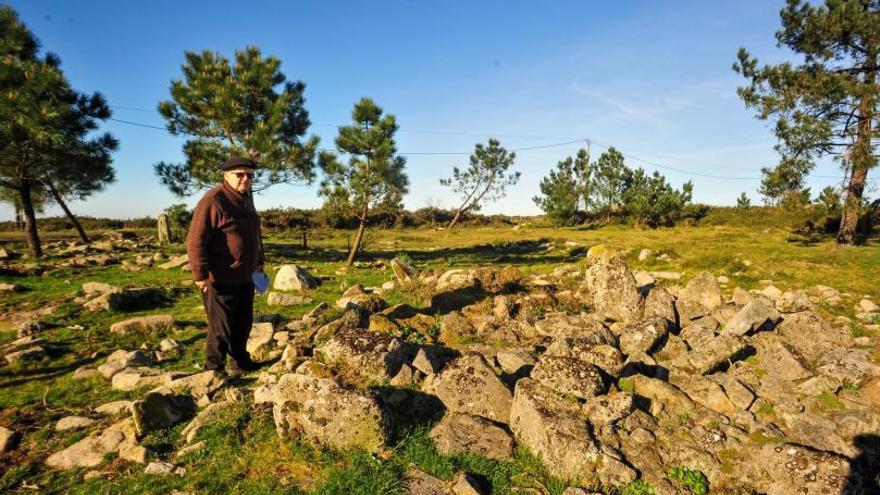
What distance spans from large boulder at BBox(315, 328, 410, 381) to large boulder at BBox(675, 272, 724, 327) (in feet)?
18.0

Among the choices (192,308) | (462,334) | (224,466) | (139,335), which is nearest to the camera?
(224,466)

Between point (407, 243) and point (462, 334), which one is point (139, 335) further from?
point (407, 243)

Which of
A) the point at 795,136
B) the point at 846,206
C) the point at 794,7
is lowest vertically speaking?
the point at 846,206

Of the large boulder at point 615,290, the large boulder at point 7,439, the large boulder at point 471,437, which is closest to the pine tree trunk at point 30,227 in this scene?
the large boulder at point 7,439

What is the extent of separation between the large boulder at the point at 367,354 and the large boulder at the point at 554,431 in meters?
1.64

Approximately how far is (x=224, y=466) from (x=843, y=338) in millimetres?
8716

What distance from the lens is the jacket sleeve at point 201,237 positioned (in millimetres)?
5301

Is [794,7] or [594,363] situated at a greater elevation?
[794,7]

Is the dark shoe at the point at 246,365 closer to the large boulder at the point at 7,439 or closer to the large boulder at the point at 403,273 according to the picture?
the large boulder at the point at 7,439

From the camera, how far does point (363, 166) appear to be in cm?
1878

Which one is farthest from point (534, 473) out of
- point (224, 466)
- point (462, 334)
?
point (462, 334)

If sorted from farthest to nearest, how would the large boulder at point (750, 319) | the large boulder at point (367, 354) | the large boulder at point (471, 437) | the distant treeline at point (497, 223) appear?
the distant treeline at point (497, 223) → the large boulder at point (750, 319) → the large boulder at point (367, 354) → the large boulder at point (471, 437)

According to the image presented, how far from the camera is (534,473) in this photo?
4.11 metres

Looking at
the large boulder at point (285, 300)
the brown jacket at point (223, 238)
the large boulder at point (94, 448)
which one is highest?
the brown jacket at point (223, 238)
